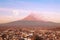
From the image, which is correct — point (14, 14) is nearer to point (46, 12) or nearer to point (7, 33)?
point (7, 33)

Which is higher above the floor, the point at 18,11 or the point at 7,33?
the point at 18,11

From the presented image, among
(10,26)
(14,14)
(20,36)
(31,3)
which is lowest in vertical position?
(20,36)

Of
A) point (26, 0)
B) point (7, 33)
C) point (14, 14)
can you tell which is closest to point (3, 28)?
point (7, 33)

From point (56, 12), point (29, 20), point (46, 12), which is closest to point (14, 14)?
point (29, 20)

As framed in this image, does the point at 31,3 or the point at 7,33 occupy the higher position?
the point at 31,3

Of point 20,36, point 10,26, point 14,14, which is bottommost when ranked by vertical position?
point 20,36

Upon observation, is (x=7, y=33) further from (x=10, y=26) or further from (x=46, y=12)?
(x=46, y=12)

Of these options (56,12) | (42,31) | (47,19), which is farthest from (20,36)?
(56,12)
